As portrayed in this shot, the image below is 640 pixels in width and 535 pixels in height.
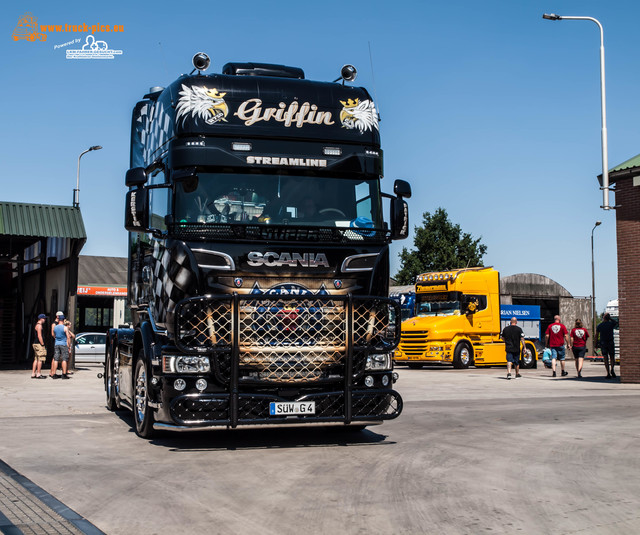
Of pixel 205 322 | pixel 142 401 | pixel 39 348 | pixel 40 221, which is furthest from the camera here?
pixel 40 221

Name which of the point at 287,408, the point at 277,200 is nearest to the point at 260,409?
the point at 287,408

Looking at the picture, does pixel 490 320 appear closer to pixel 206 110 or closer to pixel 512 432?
pixel 512 432

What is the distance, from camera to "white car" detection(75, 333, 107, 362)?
34562 millimetres

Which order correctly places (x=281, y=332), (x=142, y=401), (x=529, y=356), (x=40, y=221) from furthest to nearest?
(x=529, y=356) < (x=40, y=221) < (x=142, y=401) < (x=281, y=332)

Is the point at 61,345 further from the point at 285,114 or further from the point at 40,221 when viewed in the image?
the point at 285,114

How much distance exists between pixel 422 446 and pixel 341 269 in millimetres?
2338

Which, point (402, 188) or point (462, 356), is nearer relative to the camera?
point (402, 188)

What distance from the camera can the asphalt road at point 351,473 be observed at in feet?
19.4

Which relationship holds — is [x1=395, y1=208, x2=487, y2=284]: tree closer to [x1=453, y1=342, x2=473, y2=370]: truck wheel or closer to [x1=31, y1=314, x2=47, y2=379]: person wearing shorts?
[x1=453, y1=342, x2=473, y2=370]: truck wheel

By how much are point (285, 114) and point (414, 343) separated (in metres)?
21.5

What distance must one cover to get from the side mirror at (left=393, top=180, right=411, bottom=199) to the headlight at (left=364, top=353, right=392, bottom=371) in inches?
76.5

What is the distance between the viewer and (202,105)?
9.34 metres

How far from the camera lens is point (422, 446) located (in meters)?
9.57

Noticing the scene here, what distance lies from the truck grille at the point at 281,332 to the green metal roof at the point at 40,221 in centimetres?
1823
